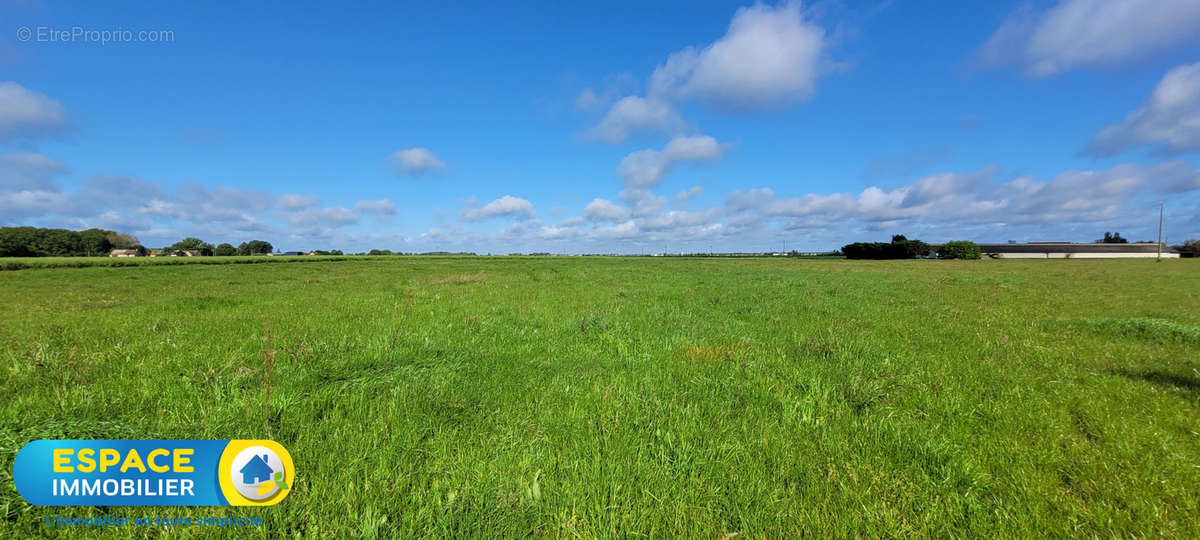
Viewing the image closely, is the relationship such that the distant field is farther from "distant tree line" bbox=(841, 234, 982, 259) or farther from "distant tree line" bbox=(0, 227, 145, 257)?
"distant tree line" bbox=(841, 234, 982, 259)

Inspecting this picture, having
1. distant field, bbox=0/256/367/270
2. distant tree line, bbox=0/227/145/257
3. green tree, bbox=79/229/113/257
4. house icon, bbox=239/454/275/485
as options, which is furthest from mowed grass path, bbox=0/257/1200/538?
green tree, bbox=79/229/113/257

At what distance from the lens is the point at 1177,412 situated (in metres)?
5.07

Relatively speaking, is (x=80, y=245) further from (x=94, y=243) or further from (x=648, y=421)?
(x=648, y=421)

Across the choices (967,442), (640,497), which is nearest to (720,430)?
(640,497)

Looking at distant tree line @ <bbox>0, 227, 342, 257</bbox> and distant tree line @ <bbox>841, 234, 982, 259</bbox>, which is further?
distant tree line @ <bbox>0, 227, 342, 257</bbox>

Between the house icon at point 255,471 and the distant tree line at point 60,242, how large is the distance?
210643 mm

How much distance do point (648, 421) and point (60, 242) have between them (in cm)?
23557

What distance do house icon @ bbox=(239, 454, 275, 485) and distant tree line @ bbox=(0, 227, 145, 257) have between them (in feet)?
691

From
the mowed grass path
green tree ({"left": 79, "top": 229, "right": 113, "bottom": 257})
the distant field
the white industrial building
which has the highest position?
green tree ({"left": 79, "top": 229, "right": 113, "bottom": 257})

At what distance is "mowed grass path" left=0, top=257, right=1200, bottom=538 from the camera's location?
9.83ft

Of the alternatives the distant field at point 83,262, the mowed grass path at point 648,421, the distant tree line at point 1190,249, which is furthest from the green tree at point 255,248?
the distant tree line at point 1190,249

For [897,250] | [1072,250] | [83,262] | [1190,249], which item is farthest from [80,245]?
[1190,249]

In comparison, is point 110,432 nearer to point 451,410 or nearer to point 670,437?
point 451,410

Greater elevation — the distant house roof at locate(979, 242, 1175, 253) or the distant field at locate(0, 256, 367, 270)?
the distant house roof at locate(979, 242, 1175, 253)
